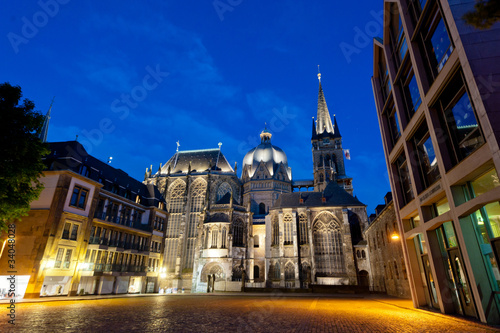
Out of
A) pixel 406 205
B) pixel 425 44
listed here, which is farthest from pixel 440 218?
pixel 425 44

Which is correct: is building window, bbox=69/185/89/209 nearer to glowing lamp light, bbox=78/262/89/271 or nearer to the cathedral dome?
glowing lamp light, bbox=78/262/89/271

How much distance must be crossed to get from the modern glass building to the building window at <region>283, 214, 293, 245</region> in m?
27.3

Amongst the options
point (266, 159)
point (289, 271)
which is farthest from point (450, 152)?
point (266, 159)

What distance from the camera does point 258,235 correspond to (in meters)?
46.5

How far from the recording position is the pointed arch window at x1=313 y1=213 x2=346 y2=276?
126ft

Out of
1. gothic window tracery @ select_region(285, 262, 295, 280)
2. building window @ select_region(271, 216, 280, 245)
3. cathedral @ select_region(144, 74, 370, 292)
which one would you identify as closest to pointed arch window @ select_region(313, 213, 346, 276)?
cathedral @ select_region(144, 74, 370, 292)

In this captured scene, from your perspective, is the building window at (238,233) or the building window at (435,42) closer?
the building window at (435,42)

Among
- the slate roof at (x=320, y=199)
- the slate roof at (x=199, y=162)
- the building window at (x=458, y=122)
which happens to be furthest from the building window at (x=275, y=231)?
the building window at (x=458, y=122)

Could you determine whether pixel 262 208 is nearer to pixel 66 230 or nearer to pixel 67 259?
pixel 67 259

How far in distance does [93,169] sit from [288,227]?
28246 millimetres

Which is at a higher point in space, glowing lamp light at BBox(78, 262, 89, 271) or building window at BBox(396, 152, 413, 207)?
building window at BBox(396, 152, 413, 207)

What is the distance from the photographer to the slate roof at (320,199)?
4249 centimetres

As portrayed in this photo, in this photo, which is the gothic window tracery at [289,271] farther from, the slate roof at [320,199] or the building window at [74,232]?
the building window at [74,232]

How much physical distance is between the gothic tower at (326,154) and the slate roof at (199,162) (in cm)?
2039
